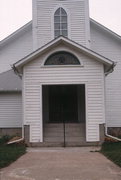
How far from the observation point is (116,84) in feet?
66.8

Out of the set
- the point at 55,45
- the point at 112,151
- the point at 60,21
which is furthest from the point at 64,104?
the point at 112,151

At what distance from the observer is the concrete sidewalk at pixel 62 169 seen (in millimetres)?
7199

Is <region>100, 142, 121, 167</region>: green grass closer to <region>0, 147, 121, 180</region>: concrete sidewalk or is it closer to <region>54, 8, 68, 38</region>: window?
<region>0, 147, 121, 180</region>: concrete sidewalk

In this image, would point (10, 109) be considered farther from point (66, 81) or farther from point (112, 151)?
point (112, 151)

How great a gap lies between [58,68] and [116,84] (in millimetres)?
6991

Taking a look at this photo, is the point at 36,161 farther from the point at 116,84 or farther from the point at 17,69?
the point at 116,84

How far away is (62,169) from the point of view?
26.5 ft

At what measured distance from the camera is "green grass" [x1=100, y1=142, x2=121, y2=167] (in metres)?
9.50

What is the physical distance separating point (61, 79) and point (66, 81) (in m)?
0.27

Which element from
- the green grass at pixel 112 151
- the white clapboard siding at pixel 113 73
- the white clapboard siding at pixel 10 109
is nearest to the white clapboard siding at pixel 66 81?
the green grass at pixel 112 151

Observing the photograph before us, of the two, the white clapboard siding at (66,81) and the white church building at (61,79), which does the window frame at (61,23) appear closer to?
the white church building at (61,79)

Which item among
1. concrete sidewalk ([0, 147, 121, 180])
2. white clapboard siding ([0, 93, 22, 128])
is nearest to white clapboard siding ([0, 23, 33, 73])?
white clapboard siding ([0, 93, 22, 128])

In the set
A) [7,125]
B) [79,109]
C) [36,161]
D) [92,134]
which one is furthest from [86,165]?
[7,125]

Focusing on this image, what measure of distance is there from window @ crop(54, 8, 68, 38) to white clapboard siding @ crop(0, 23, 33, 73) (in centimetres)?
302
